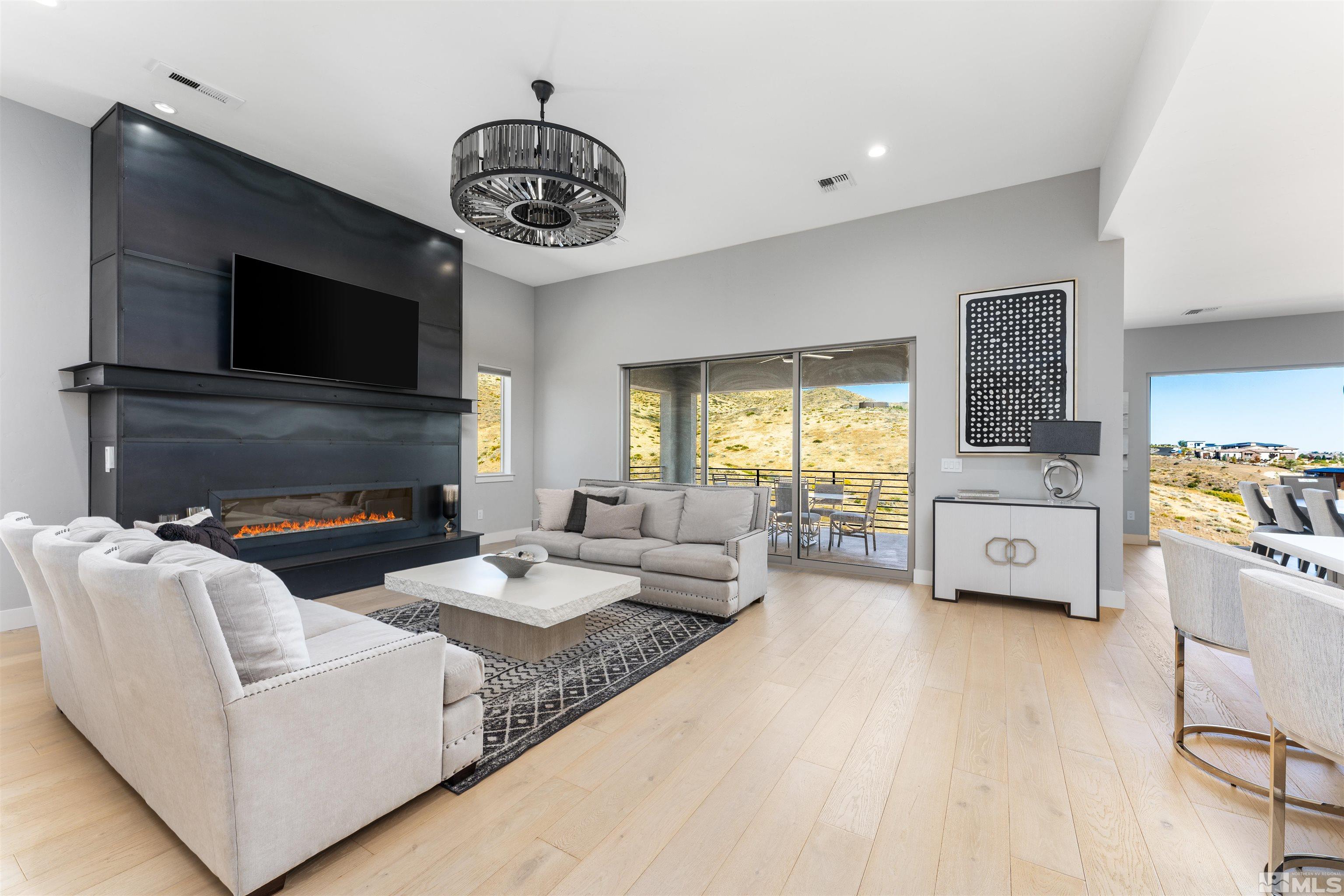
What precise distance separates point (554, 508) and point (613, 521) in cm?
60

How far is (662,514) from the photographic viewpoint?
4.56 metres

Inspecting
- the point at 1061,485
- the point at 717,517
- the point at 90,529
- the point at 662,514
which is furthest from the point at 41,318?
the point at 1061,485

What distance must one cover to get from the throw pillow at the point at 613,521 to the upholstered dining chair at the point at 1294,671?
141 inches

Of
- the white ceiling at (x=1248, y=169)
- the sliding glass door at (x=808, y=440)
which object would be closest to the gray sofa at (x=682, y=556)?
the sliding glass door at (x=808, y=440)

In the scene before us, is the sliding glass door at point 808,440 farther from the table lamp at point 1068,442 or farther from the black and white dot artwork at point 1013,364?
the table lamp at point 1068,442

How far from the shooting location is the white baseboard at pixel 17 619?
11.1 feet

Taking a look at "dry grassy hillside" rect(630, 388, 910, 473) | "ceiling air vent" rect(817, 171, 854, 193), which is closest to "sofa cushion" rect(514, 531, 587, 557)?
"dry grassy hillside" rect(630, 388, 910, 473)

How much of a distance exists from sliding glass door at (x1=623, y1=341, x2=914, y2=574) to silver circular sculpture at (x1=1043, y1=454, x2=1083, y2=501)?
1015 mm

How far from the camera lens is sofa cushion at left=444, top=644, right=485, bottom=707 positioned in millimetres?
1834

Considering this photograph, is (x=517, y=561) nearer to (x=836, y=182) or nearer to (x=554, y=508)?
(x=554, y=508)

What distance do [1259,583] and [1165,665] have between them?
2151mm

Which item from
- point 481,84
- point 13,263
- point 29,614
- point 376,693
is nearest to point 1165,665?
point 376,693

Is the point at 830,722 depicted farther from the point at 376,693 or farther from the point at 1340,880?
the point at 376,693

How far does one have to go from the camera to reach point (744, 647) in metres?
3.22
